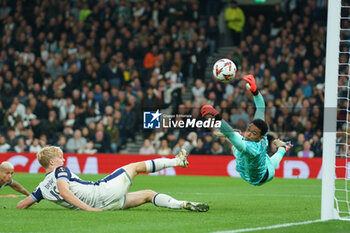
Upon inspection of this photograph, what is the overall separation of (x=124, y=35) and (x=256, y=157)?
1650 cm

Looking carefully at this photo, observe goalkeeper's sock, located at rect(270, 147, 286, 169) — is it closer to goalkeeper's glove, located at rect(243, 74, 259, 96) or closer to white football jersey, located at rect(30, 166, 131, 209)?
goalkeeper's glove, located at rect(243, 74, 259, 96)

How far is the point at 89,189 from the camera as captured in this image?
367 inches

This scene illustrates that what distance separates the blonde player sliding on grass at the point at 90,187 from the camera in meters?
9.25

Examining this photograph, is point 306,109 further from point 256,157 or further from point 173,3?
point 256,157

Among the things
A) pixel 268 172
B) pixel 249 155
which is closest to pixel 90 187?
pixel 249 155

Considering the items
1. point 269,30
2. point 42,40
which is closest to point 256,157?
point 269,30

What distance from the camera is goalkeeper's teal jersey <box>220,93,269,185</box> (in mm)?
9094

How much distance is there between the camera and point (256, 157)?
31.5 ft

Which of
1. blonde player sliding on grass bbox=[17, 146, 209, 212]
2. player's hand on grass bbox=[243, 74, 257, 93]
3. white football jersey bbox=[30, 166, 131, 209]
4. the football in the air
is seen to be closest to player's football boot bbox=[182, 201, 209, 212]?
blonde player sliding on grass bbox=[17, 146, 209, 212]

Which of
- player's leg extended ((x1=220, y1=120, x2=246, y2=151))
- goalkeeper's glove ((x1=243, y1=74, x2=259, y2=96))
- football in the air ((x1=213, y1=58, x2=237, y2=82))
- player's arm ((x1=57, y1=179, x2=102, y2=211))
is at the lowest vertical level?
player's arm ((x1=57, y1=179, x2=102, y2=211))

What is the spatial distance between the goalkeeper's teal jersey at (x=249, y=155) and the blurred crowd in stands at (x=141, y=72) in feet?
31.7

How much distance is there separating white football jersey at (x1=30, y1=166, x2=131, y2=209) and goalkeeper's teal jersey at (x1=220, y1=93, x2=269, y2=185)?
1610 millimetres

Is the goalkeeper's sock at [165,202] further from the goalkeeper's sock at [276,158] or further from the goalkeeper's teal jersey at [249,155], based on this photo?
the goalkeeper's sock at [276,158]

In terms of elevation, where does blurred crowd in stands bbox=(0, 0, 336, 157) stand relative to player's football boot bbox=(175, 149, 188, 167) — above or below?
above
